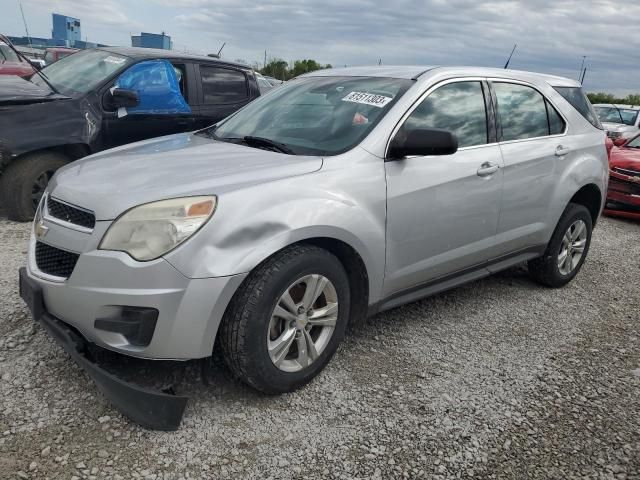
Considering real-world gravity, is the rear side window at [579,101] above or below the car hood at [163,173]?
above

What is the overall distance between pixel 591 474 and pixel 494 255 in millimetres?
1696

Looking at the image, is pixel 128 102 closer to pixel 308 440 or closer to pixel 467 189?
pixel 467 189

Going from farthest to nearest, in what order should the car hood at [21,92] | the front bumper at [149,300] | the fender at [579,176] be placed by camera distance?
the car hood at [21,92] < the fender at [579,176] < the front bumper at [149,300]

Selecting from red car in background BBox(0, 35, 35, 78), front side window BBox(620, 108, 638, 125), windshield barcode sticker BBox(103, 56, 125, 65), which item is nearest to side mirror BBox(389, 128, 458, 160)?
windshield barcode sticker BBox(103, 56, 125, 65)

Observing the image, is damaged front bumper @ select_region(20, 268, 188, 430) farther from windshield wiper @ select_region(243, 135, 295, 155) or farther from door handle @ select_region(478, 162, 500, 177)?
door handle @ select_region(478, 162, 500, 177)

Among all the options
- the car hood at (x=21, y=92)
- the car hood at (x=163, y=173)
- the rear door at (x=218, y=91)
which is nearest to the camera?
the car hood at (x=163, y=173)

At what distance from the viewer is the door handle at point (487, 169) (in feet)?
12.0

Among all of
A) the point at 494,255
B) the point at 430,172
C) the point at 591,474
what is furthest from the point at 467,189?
the point at 591,474

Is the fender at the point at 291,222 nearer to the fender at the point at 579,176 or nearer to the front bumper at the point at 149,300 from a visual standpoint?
the front bumper at the point at 149,300

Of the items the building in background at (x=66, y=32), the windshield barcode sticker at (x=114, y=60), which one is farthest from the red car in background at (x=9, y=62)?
the building in background at (x=66, y=32)

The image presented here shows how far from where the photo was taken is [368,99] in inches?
135

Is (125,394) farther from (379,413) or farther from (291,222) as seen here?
(379,413)

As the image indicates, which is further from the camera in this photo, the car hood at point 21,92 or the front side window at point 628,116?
the front side window at point 628,116

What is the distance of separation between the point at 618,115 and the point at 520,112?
38.4 feet
